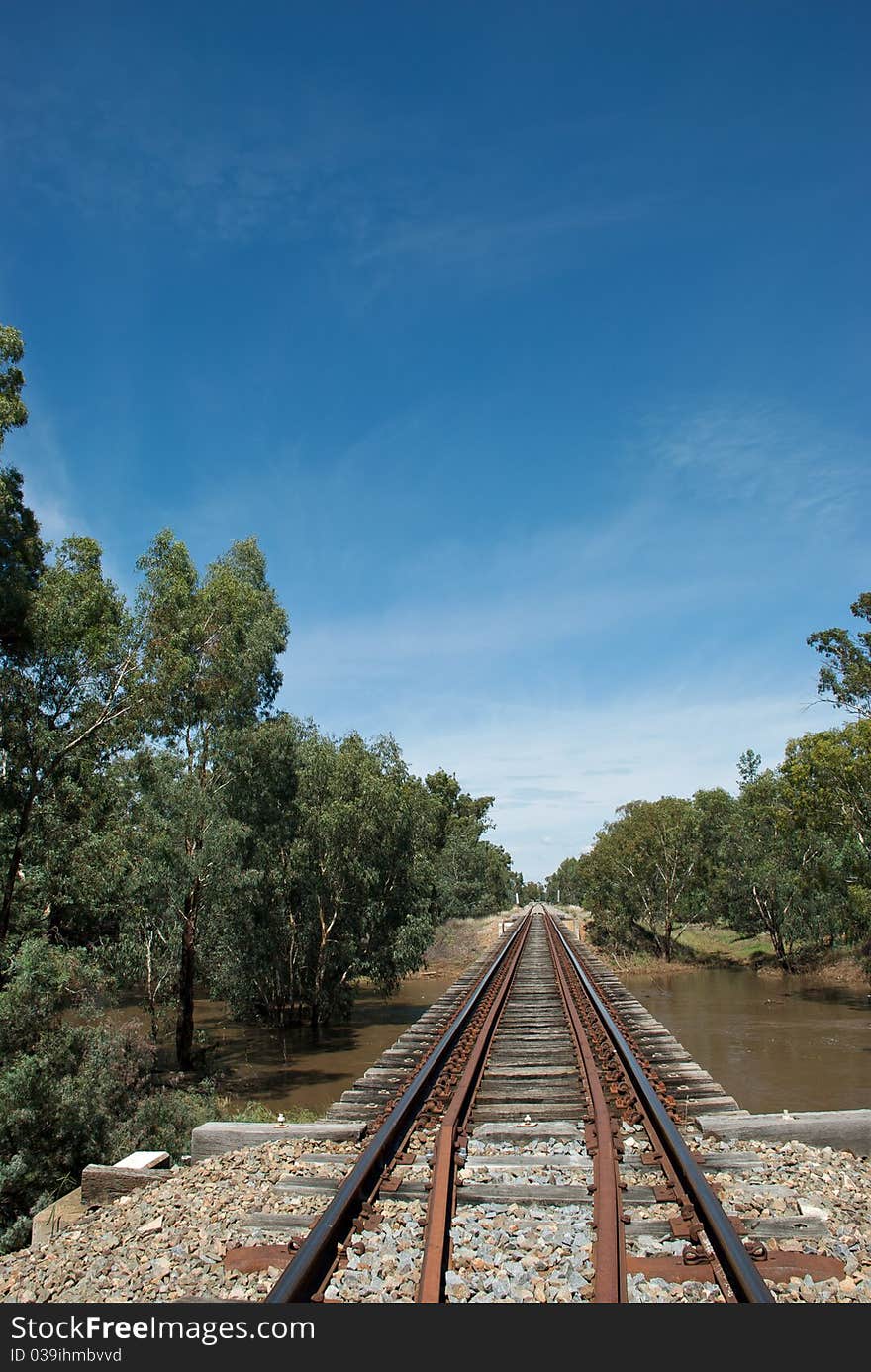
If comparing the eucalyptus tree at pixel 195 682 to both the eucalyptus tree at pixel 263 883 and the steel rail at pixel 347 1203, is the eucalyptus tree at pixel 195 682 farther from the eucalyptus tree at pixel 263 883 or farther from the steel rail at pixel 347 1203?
the steel rail at pixel 347 1203

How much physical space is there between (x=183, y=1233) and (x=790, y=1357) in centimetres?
306

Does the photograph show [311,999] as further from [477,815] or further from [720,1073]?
[477,815]

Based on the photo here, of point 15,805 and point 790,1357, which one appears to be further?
point 15,805

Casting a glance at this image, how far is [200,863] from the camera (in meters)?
16.4


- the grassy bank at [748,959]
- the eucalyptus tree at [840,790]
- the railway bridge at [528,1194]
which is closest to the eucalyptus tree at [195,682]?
the railway bridge at [528,1194]

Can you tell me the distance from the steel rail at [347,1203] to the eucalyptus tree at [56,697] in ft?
24.9

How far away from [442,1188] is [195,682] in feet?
45.1

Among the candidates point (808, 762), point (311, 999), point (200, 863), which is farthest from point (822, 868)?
point (200, 863)

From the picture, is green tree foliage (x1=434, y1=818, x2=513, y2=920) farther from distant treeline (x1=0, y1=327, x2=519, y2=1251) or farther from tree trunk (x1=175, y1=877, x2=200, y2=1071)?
tree trunk (x1=175, y1=877, x2=200, y2=1071)

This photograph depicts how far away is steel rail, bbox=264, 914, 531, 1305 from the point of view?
11.7 ft

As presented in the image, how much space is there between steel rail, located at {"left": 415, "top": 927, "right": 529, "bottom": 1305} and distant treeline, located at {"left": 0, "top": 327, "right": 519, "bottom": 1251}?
463 cm

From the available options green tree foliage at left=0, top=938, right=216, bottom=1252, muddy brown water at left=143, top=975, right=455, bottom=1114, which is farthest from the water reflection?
green tree foliage at left=0, top=938, right=216, bottom=1252

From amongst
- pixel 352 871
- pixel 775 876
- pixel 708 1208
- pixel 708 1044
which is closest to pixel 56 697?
pixel 352 871

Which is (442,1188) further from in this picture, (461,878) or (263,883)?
(461,878)
